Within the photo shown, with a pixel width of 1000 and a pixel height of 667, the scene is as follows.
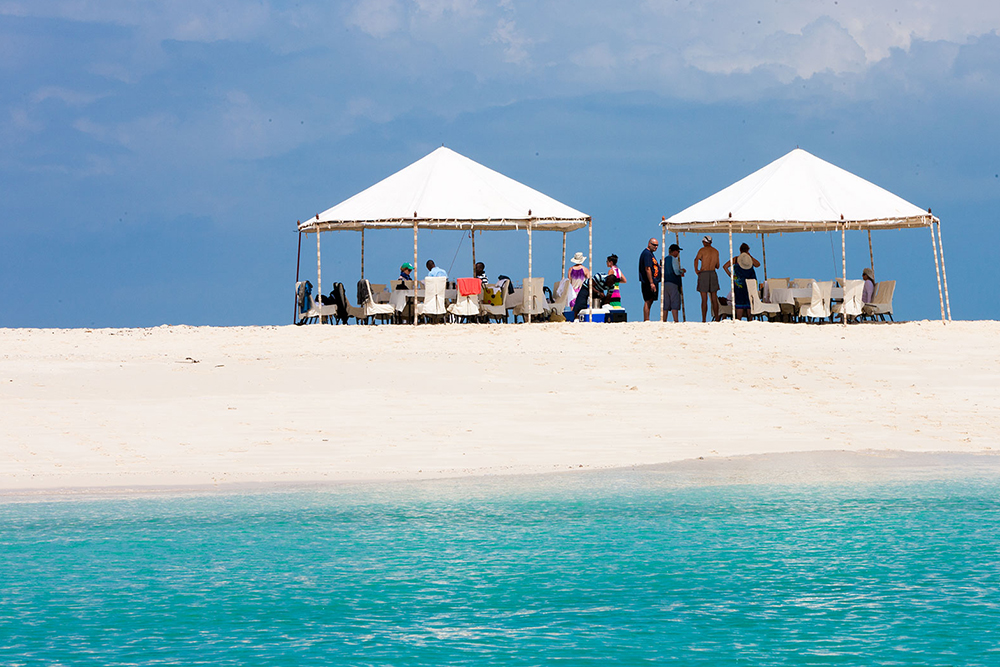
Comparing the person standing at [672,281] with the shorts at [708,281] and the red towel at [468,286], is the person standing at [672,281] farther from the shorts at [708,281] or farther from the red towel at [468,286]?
the red towel at [468,286]

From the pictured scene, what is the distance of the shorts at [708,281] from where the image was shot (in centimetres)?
2320

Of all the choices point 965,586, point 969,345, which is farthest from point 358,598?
point 969,345

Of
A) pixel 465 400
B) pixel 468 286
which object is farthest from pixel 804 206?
pixel 465 400

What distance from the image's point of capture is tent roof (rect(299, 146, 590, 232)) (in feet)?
74.8

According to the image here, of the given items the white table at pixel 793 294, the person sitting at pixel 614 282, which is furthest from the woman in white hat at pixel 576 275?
the white table at pixel 793 294

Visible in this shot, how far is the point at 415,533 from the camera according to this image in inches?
338

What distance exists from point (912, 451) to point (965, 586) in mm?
5837

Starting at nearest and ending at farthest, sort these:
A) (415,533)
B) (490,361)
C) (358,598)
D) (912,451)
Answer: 1. (358,598)
2. (415,533)
3. (912,451)
4. (490,361)

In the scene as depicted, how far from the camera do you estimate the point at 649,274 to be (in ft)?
74.8

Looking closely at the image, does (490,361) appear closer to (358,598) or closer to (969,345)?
(969,345)

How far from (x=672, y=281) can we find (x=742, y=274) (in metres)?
1.44

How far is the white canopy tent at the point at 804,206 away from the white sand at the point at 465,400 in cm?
284

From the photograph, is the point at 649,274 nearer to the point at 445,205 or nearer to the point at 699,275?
the point at 699,275

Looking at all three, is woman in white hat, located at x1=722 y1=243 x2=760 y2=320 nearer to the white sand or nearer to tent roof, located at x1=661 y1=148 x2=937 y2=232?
tent roof, located at x1=661 y1=148 x2=937 y2=232
